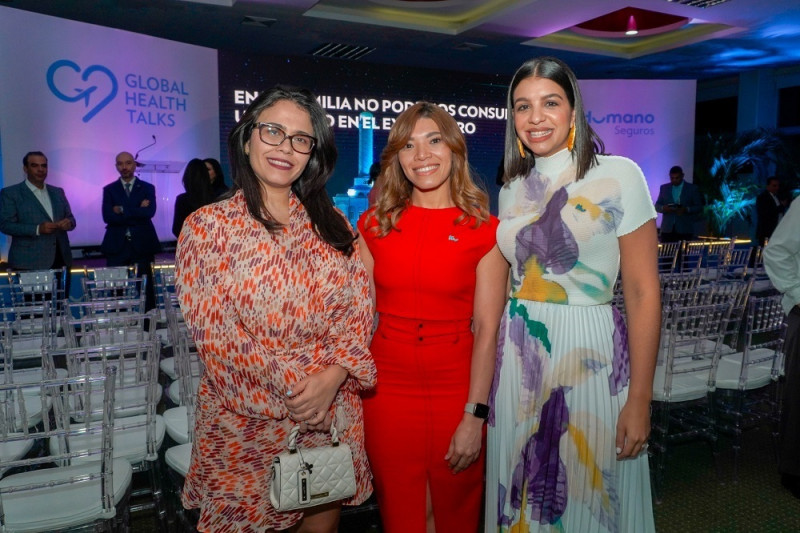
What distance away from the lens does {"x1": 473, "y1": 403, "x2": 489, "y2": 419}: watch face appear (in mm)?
1888

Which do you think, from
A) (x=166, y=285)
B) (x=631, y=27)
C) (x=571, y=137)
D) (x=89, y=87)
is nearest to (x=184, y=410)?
(x=166, y=285)

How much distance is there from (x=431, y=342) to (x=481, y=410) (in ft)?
0.83

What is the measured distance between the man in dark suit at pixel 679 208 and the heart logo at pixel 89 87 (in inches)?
319

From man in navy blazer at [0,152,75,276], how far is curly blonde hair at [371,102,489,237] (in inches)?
208

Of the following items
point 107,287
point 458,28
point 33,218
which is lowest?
point 107,287

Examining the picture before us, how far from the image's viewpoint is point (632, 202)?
1.69m

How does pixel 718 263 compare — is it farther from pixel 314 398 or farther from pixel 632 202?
pixel 314 398

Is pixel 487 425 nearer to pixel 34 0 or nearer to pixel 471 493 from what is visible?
pixel 471 493

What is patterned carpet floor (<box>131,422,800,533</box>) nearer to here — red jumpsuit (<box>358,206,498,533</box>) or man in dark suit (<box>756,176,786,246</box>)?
red jumpsuit (<box>358,206,498,533</box>)

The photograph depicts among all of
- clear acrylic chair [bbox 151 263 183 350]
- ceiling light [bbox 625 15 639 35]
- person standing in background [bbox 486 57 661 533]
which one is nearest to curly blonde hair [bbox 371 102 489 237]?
person standing in background [bbox 486 57 661 533]

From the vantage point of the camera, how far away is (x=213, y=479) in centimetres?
168

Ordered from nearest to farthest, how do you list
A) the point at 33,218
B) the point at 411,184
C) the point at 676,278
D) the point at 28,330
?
the point at 411,184 < the point at 28,330 < the point at 676,278 < the point at 33,218

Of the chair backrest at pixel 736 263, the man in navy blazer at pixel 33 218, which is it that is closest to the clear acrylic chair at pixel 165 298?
the man in navy blazer at pixel 33 218

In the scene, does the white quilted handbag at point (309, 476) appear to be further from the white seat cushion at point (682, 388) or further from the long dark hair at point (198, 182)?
the long dark hair at point (198, 182)
